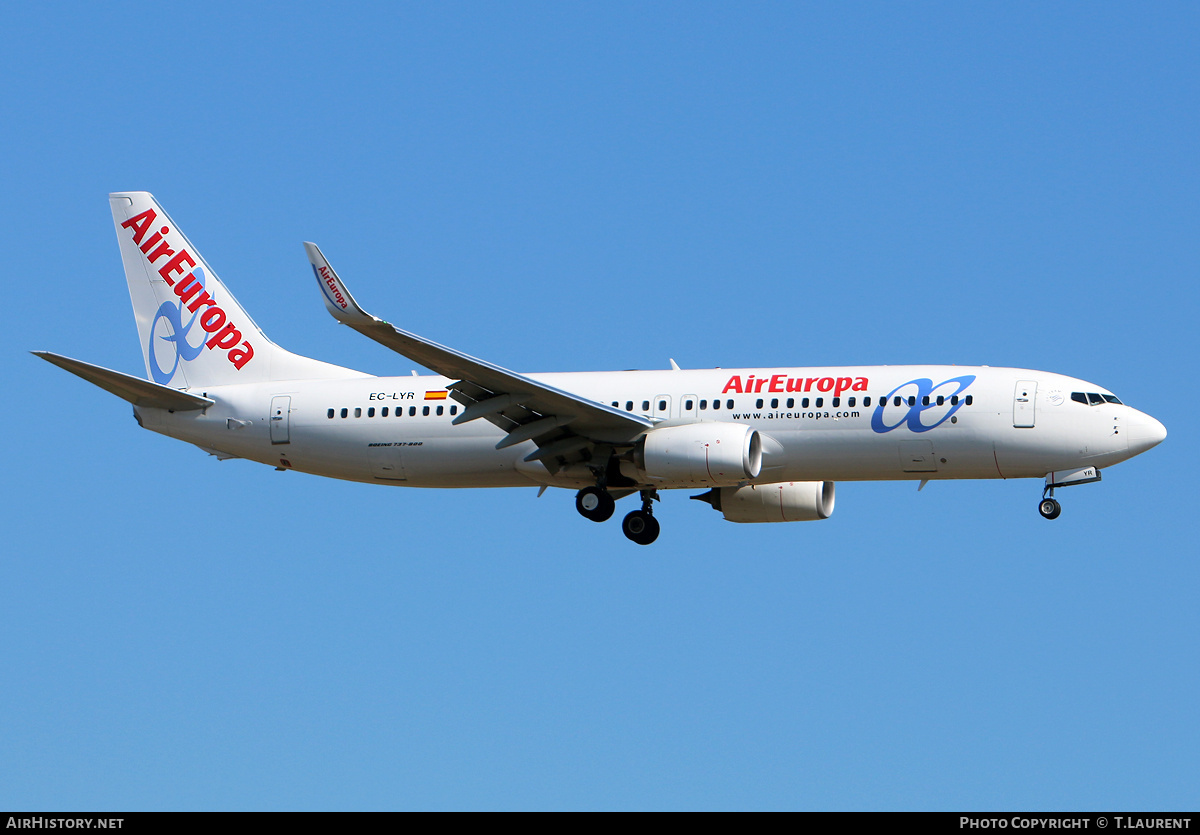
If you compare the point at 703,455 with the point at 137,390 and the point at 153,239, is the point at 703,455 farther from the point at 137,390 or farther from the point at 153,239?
the point at 153,239

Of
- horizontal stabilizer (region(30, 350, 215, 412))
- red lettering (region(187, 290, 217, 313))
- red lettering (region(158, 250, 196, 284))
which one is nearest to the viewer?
horizontal stabilizer (region(30, 350, 215, 412))

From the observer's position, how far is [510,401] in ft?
126

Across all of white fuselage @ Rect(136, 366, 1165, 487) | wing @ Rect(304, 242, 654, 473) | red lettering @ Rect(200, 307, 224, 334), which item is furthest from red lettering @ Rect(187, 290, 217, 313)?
wing @ Rect(304, 242, 654, 473)

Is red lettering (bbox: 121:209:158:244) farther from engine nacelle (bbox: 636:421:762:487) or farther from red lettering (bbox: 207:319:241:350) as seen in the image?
engine nacelle (bbox: 636:421:762:487)

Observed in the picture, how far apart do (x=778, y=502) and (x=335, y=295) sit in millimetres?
14441

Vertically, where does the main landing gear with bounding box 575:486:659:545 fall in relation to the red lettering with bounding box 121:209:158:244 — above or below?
below

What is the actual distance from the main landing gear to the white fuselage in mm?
520

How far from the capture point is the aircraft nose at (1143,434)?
37.4 metres

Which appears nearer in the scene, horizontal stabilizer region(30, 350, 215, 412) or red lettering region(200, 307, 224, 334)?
horizontal stabilizer region(30, 350, 215, 412)

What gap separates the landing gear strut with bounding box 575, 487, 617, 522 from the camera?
133 feet

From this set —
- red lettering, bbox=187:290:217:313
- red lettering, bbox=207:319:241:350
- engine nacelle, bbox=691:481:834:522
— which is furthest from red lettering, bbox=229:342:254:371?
engine nacelle, bbox=691:481:834:522

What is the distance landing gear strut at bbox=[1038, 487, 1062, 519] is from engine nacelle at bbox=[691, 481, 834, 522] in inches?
262

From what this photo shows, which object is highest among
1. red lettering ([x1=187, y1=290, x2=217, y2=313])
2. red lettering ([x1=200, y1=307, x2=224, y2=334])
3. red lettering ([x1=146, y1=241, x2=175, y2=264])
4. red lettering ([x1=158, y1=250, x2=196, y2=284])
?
red lettering ([x1=146, y1=241, x2=175, y2=264])

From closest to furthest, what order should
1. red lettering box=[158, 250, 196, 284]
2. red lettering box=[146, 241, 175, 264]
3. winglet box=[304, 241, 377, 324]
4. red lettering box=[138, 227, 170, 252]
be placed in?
winglet box=[304, 241, 377, 324] → red lettering box=[158, 250, 196, 284] → red lettering box=[146, 241, 175, 264] → red lettering box=[138, 227, 170, 252]
